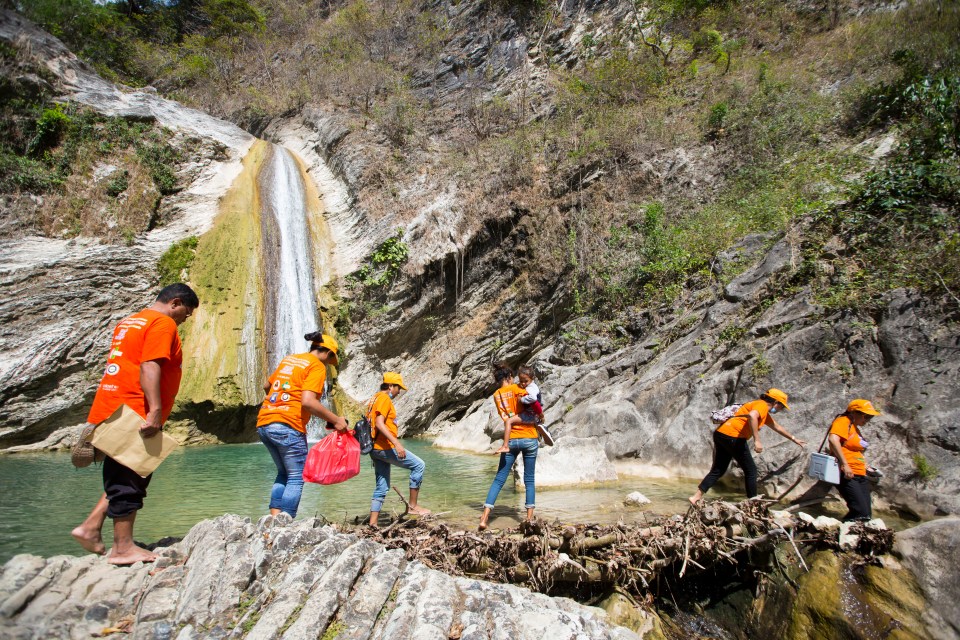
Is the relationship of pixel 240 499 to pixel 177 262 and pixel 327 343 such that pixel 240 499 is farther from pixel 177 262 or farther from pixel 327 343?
pixel 177 262

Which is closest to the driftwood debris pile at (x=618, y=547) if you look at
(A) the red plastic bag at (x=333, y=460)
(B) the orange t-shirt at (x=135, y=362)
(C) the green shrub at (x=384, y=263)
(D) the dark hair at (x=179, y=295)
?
(A) the red plastic bag at (x=333, y=460)

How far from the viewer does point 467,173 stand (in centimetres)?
1766

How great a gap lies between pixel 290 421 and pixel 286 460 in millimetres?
323

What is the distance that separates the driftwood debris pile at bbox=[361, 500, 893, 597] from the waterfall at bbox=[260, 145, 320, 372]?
11953 mm

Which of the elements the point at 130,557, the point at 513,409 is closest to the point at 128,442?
the point at 130,557

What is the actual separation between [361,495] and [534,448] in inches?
118

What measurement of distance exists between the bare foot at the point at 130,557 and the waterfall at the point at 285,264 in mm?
11853

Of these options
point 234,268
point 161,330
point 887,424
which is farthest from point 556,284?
point 161,330

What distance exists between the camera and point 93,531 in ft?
10.5

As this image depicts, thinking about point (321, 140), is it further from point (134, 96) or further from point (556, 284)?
point (556, 284)

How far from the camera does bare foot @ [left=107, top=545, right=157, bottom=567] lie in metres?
2.90

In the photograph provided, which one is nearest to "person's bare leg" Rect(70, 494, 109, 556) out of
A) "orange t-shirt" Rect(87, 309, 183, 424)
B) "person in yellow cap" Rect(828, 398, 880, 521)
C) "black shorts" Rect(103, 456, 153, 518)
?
"black shorts" Rect(103, 456, 153, 518)

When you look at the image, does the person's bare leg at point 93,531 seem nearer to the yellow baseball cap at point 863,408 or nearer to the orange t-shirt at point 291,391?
the orange t-shirt at point 291,391

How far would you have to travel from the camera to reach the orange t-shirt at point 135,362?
3.15 metres
